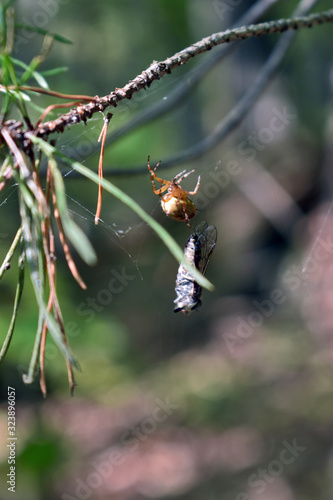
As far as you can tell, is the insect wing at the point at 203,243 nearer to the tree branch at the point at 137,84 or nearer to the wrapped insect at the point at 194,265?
the wrapped insect at the point at 194,265

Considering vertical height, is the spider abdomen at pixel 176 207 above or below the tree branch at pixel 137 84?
below

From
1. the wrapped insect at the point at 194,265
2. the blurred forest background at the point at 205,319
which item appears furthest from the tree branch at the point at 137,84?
the blurred forest background at the point at 205,319

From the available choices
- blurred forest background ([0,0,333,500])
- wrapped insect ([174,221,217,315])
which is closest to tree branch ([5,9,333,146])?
wrapped insect ([174,221,217,315])

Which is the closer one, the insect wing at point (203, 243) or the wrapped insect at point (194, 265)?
the wrapped insect at point (194, 265)

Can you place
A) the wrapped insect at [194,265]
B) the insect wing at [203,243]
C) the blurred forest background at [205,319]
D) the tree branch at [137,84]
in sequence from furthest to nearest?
the blurred forest background at [205,319], the insect wing at [203,243], the wrapped insect at [194,265], the tree branch at [137,84]

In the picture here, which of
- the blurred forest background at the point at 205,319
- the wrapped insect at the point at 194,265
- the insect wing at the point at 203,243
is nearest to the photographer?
the wrapped insect at the point at 194,265

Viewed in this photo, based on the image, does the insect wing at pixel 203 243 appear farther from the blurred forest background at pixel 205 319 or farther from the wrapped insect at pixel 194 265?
the blurred forest background at pixel 205 319

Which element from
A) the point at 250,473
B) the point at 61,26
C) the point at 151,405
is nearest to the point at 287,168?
the point at 151,405

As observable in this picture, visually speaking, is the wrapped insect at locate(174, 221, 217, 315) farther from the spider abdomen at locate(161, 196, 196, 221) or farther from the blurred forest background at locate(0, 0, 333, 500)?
the blurred forest background at locate(0, 0, 333, 500)

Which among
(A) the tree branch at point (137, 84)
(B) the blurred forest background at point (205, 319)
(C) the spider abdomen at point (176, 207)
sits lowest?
(B) the blurred forest background at point (205, 319)
